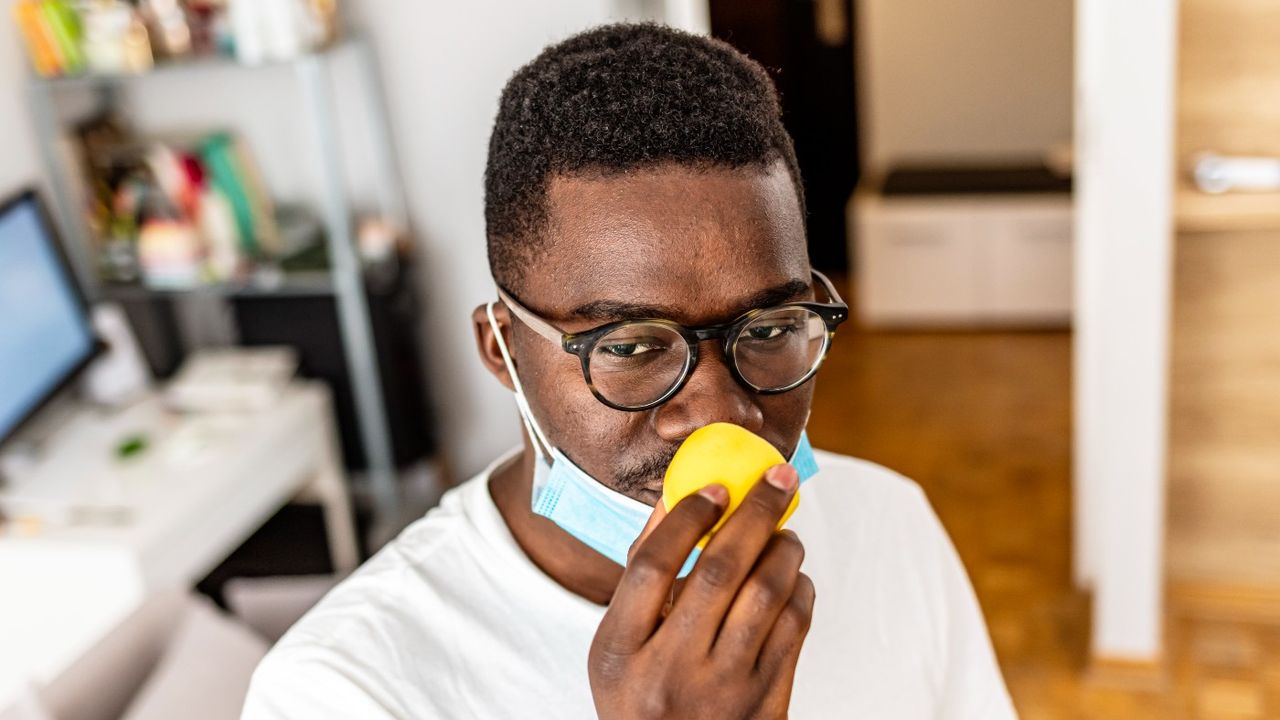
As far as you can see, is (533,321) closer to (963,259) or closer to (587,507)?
(587,507)

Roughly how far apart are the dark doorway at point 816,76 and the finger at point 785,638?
159 inches

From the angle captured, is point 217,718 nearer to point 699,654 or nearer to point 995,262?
point 699,654

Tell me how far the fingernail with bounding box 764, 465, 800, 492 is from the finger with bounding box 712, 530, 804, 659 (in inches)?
1.7

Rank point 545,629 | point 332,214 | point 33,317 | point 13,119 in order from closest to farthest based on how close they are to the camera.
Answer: point 545,629 < point 33,317 < point 332,214 < point 13,119

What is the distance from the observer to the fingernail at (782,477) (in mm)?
777

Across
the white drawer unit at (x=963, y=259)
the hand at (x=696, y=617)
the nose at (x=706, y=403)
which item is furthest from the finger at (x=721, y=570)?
the white drawer unit at (x=963, y=259)

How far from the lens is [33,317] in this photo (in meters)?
2.53

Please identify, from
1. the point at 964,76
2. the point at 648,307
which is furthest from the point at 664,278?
the point at 964,76

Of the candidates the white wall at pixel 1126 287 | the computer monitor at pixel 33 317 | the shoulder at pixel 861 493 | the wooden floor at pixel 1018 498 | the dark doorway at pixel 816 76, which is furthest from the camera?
the dark doorway at pixel 816 76

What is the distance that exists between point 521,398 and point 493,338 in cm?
6

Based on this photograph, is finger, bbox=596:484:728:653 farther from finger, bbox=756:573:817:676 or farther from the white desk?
the white desk

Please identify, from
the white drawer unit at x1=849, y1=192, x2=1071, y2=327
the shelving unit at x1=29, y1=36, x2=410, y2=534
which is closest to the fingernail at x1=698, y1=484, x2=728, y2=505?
the shelving unit at x1=29, y1=36, x2=410, y2=534

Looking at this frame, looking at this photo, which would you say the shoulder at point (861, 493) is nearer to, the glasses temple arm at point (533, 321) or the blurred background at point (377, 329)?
the glasses temple arm at point (533, 321)

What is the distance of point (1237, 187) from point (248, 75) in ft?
6.94
